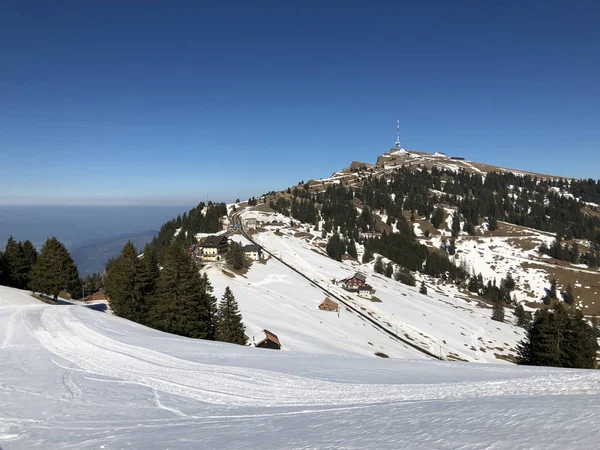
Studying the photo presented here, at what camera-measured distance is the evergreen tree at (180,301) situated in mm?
36438

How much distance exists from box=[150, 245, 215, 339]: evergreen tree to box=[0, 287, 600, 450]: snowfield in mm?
14589

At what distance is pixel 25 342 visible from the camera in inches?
832

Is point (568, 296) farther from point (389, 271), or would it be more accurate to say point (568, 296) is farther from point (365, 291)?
point (365, 291)

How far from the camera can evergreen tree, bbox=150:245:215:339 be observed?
3644 centimetres

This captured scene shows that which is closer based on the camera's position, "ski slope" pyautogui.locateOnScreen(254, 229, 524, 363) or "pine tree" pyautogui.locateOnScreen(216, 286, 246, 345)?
"pine tree" pyautogui.locateOnScreen(216, 286, 246, 345)

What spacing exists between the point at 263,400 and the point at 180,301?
2732 cm

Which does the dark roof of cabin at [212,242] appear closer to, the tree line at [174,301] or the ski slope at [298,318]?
the ski slope at [298,318]

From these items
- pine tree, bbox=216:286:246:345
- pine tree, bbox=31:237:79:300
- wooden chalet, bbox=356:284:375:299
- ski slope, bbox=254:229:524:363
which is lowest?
ski slope, bbox=254:229:524:363

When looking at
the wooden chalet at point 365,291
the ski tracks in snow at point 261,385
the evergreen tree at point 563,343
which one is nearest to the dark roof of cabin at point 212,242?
the wooden chalet at point 365,291

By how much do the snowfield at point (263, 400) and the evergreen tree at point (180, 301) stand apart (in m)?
14.6

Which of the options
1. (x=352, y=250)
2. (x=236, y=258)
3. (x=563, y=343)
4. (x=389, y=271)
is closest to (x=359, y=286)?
(x=236, y=258)

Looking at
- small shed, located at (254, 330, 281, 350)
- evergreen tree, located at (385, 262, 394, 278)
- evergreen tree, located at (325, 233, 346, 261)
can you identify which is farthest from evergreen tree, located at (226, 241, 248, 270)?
evergreen tree, located at (385, 262, 394, 278)

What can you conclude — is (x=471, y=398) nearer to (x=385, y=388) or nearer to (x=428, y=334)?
(x=385, y=388)

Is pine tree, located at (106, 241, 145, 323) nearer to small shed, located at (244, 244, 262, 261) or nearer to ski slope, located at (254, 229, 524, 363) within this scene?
ski slope, located at (254, 229, 524, 363)
